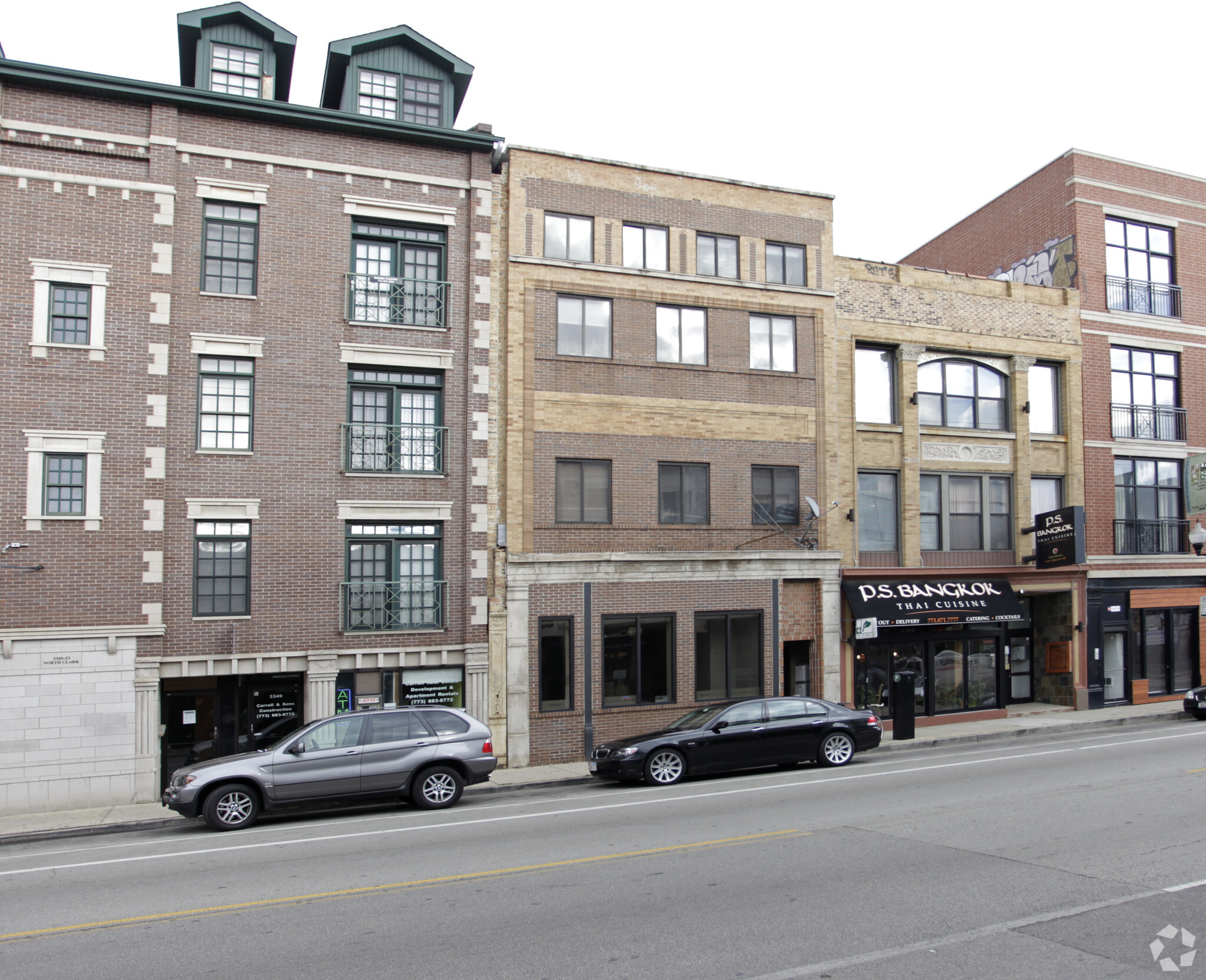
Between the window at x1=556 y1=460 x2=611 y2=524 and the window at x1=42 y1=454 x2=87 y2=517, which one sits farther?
the window at x1=556 y1=460 x2=611 y2=524

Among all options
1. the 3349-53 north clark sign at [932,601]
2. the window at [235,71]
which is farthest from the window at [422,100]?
the 3349-53 north clark sign at [932,601]

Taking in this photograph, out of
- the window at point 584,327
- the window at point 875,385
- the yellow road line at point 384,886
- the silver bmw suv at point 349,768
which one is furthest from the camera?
the window at point 875,385

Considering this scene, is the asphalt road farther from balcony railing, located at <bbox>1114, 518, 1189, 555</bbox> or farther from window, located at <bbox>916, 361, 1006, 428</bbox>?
balcony railing, located at <bbox>1114, 518, 1189, 555</bbox>

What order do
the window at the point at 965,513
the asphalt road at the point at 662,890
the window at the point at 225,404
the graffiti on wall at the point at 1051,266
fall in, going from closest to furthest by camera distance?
the asphalt road at the point at 662,890, the window at the point at 225,404, the window at the point at 965,513, the graffiti on wall at the point at 1051,266

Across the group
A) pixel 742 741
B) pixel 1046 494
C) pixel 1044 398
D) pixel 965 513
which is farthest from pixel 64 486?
pixel 1044 398

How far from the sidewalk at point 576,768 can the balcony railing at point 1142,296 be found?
10589 mm

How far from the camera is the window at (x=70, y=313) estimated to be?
17500mm

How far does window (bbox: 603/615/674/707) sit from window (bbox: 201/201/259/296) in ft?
32.2

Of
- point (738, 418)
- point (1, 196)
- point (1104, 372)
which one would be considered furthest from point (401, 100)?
point (1104, 372)

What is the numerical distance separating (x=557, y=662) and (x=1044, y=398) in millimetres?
14829

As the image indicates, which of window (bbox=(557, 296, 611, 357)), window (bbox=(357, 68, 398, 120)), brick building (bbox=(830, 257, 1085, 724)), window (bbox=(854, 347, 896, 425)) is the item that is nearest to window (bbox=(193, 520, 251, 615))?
window (bbox=(557, 296, 611, 357))

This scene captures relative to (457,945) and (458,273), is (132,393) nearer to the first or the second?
(458,273)

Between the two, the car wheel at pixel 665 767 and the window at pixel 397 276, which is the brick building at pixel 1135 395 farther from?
the window at pixel 397 276

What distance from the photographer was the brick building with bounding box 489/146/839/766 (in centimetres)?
2025
